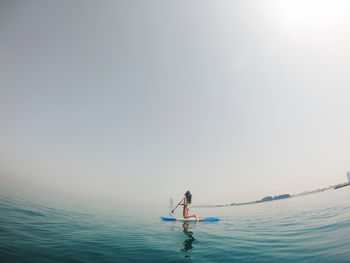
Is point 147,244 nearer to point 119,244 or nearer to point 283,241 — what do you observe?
point 119,244

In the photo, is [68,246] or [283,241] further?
[283,241]

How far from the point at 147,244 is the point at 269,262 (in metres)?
6.85

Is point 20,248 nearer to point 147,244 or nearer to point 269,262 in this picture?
point 147,244

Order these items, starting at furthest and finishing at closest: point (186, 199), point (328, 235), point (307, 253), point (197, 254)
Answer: point (186, 199) < point (328, 235) < point (197, 254) < point (307, 253)

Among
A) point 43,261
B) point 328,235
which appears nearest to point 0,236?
point 43,261

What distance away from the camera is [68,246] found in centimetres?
803

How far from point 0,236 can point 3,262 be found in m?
4.20

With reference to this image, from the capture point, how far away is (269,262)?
6.36 metres

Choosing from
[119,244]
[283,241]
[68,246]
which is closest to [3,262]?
[68,246]

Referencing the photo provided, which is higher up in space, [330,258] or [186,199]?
[186,199]

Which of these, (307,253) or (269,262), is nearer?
(269,262)

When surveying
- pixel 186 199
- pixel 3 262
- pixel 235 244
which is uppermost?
pixel 186 199

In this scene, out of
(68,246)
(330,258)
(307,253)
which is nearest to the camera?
(330,258)

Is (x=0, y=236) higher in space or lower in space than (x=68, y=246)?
higher
